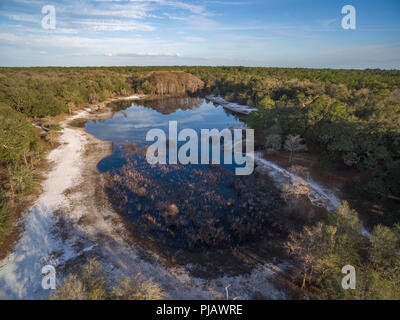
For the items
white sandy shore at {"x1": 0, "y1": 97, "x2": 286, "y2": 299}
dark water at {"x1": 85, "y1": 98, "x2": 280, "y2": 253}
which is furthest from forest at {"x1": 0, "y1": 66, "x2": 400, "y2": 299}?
dark water at {"x1": 85, "y1": 98, "x2": 280, "y2": 253}

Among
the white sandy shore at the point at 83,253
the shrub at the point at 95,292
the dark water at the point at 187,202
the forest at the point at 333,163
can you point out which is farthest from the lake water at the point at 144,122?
the shrub at the point at 95,292

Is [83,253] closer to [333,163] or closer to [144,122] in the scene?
[333,163]

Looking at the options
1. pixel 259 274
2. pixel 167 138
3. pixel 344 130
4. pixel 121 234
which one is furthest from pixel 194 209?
pixel 167 138

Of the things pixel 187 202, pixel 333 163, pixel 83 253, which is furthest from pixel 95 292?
pixel 333 163
